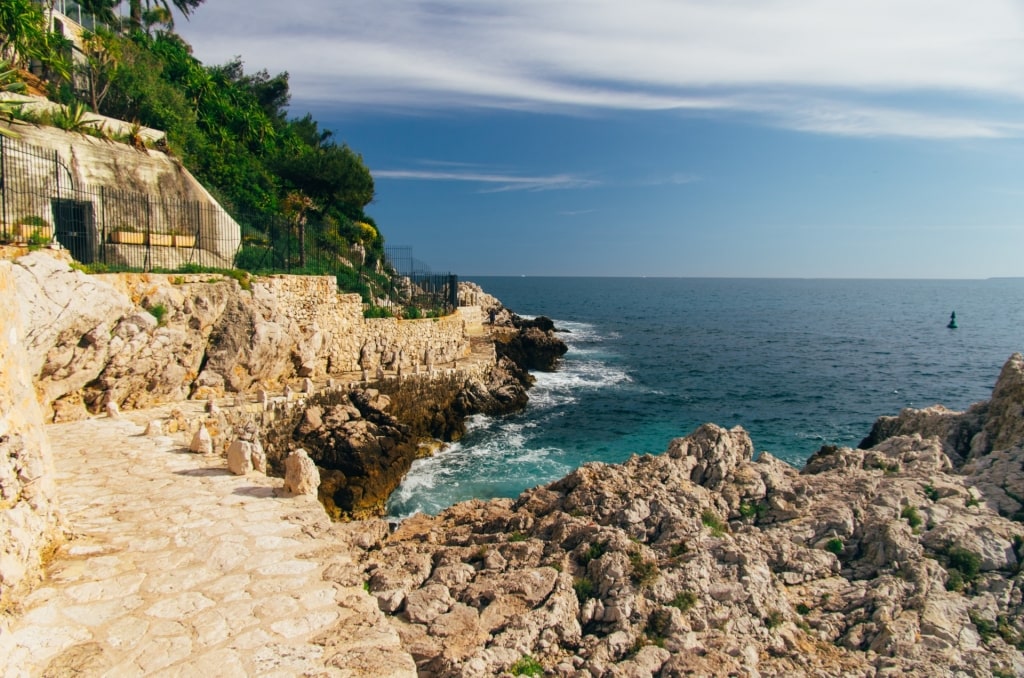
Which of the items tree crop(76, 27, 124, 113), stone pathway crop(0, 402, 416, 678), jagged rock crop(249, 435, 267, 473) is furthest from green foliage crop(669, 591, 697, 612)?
tree crop(76, 27, 124, 113)

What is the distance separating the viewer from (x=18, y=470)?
199 inches

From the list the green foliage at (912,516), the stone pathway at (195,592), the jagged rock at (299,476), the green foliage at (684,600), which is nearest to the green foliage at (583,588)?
the green foliage at (684,600)

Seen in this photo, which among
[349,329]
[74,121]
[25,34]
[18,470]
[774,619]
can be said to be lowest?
[774,619]

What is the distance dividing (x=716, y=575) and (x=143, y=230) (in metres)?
17.7

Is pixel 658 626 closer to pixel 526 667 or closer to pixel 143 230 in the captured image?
pixel 526 667

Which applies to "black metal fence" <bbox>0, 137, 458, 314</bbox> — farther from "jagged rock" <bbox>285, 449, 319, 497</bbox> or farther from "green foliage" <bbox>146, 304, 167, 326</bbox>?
"jagged rock" <bbox>285, 449, 319, 497</bbox>

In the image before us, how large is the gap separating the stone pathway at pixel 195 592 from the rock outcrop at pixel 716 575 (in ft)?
2.71

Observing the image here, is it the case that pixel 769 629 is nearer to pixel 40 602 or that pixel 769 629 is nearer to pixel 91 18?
pixel 40 602

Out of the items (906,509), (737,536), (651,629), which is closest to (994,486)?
(906,509)

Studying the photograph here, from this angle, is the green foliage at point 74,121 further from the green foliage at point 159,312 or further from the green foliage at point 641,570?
the green foliage at point 641,570

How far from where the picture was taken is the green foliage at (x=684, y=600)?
6402mm

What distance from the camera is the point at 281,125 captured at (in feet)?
133

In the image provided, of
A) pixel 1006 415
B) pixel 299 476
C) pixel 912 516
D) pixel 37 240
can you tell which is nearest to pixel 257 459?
pixel 299 476

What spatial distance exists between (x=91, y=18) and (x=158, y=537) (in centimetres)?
3700
